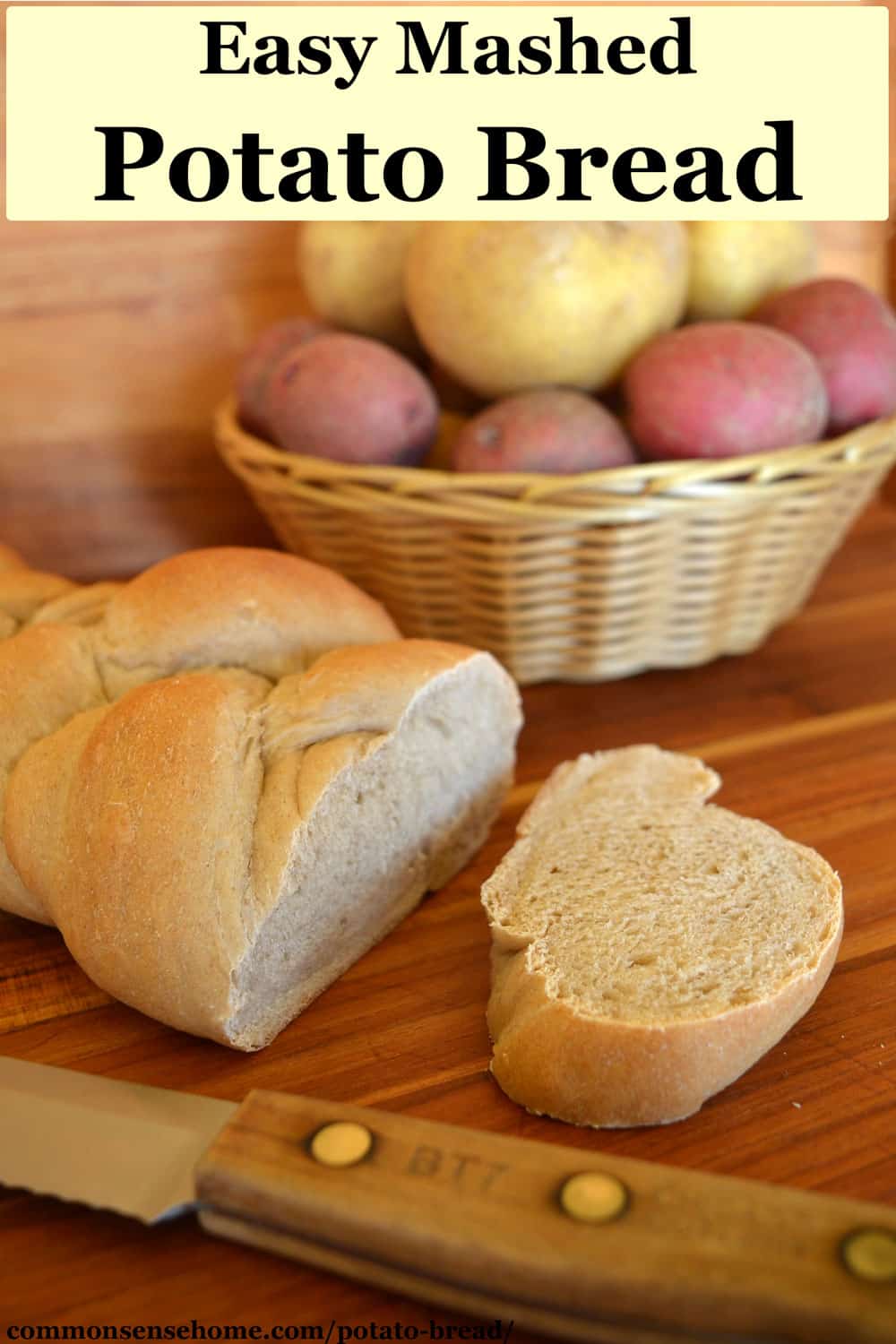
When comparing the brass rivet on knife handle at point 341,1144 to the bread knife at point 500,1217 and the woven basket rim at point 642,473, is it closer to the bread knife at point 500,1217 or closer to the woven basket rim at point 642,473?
the bread knife at point 500,1217

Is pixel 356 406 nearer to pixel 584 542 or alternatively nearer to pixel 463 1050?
pixel 584 542

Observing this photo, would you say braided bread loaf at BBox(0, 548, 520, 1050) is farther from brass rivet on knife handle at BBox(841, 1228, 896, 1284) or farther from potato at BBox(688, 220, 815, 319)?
potato at BBox(688, 220, 815, 319)

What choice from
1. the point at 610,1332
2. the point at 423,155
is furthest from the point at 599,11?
the point at 610,1332

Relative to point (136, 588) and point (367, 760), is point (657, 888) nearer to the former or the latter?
point (367, 760)

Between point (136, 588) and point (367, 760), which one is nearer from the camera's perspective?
point (367, 760)

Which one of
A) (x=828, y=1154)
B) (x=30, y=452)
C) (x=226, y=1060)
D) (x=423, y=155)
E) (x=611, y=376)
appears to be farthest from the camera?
(x=30, y=452)

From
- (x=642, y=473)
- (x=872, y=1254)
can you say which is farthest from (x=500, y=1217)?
(x=642, y=473)
